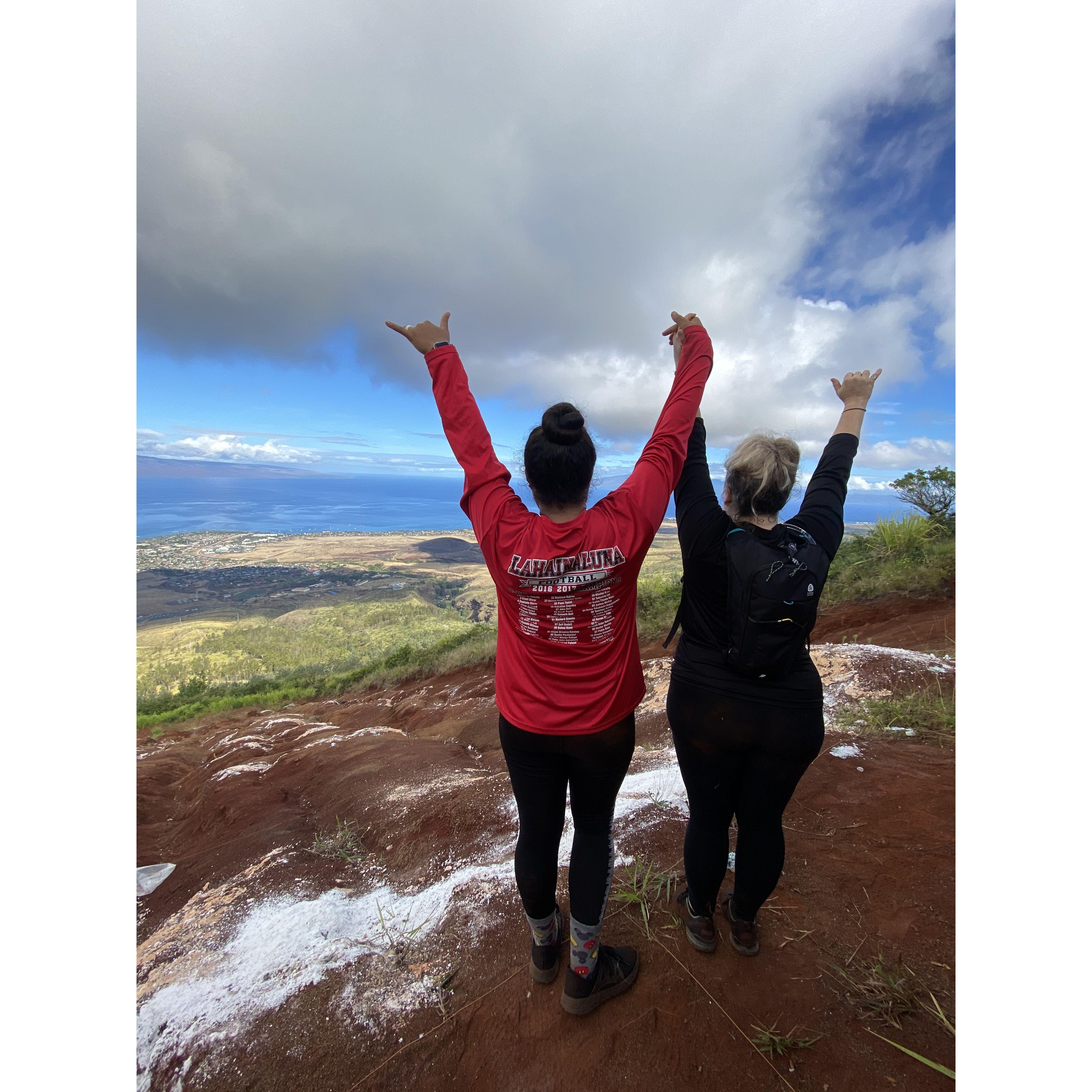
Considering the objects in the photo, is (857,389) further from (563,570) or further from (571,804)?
(571,804)

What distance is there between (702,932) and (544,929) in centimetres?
61

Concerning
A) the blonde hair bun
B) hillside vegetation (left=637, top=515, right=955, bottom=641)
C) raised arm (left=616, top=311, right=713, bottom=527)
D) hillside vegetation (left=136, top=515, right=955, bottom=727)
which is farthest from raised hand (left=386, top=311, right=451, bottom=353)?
hillside vegetation (left=637, top=515, right=955, bottom=641)

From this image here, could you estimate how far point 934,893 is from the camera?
2.23 metres

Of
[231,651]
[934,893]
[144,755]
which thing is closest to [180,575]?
[231,651]

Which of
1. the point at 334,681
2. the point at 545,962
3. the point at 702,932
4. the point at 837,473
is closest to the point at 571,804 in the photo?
the point at 545,962

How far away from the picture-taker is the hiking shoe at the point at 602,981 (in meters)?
1.73

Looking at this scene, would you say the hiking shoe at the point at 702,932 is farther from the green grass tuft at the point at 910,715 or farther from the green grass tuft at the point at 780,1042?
the green grass tuft at the point at 910,715

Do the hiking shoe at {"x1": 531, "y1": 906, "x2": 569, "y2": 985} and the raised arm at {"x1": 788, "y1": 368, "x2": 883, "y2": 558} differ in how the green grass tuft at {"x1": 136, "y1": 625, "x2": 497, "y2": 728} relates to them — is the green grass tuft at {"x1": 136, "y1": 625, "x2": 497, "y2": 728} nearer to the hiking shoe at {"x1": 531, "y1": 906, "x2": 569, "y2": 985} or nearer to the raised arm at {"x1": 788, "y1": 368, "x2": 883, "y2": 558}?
the hiking shoe at {"x1": 531, "y1": 906, "x2": 569, "y2": 985}

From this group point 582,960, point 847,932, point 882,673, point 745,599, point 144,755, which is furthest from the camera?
point 144,755

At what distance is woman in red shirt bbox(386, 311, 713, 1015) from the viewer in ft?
4.75

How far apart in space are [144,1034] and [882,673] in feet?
18.5

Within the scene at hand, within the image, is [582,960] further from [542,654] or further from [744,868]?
[542,654]

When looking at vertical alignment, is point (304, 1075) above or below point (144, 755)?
above

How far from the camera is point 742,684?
1.60 m
